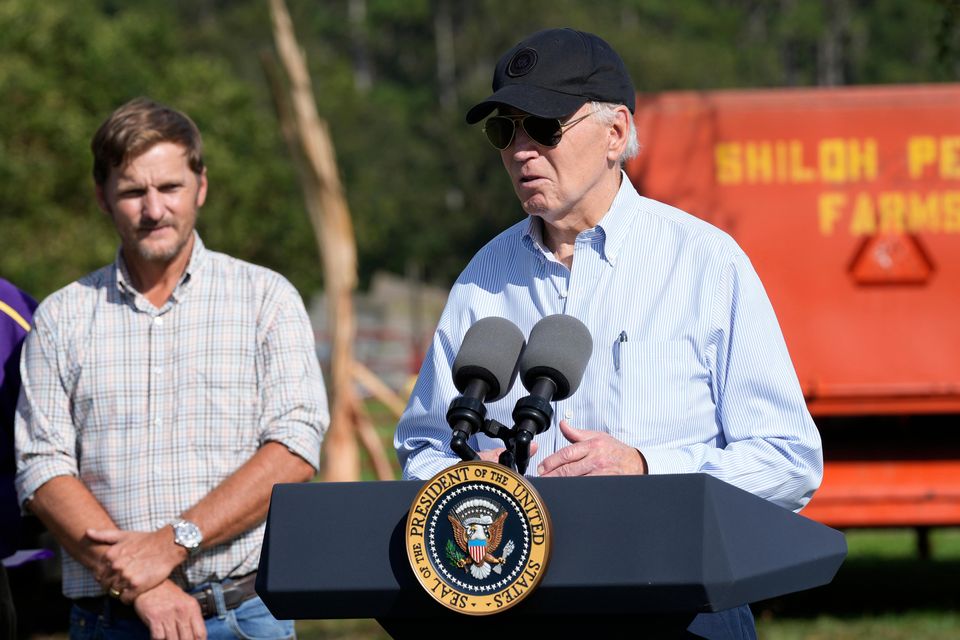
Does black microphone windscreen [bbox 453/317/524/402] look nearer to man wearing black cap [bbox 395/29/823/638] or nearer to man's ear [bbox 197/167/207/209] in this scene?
man wearing black cap [bbox 395/29/823/638]

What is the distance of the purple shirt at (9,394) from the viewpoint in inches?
142

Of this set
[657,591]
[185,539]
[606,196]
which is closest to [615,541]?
[657,591]

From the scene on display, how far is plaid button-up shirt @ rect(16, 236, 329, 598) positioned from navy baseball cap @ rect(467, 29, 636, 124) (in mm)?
1024

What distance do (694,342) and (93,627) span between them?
168 centimetres

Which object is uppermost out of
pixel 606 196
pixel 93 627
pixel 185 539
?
pixel 606 196

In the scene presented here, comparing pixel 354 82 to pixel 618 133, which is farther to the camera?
pixel 354 82

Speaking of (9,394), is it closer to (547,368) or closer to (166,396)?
(166,396)

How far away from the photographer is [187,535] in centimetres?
326

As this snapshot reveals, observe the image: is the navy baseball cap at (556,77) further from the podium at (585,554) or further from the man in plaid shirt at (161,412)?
the man in plaid shirt at (161,412)

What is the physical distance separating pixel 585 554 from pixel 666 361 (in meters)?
0.65

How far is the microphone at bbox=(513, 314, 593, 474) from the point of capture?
2.15 m

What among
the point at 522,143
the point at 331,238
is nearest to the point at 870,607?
the point at 331,238

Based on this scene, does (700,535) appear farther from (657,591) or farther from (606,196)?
(606,196)

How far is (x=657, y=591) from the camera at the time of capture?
1.97m
